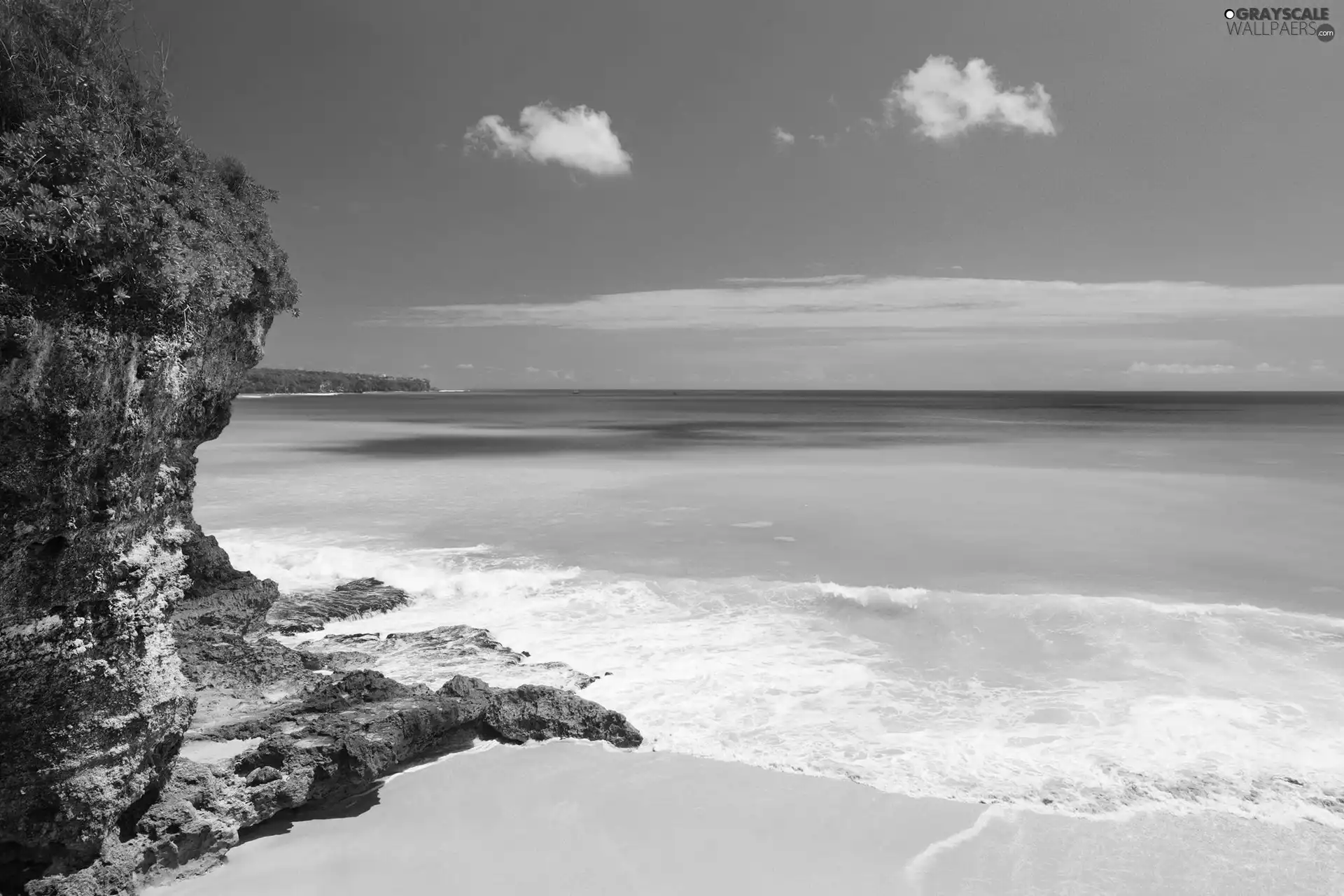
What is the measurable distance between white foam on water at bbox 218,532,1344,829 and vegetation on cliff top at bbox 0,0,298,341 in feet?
15.5

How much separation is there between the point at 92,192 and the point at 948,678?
8699 mm

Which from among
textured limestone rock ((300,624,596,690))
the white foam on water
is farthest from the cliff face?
the white foam on water

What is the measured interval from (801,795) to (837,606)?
16.7 feet

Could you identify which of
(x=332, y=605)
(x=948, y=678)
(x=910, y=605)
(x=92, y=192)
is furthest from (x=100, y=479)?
(x=910, y=605)

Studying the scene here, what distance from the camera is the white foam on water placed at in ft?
20.2

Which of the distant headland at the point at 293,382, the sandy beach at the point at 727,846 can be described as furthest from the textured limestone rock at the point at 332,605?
the distant headland at the point at 293,382

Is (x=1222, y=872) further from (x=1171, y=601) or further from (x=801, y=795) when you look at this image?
(x=1171, y=601)

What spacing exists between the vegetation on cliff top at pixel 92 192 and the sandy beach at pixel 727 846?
380cm

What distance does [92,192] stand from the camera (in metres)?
4.23

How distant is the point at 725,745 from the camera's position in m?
6.61

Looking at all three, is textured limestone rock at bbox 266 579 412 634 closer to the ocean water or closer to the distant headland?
the ocean water

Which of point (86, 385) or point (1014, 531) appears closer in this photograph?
point (86, 385)

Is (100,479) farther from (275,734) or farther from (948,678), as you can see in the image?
(948,678)

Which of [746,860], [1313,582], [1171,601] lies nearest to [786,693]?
[746,860]
